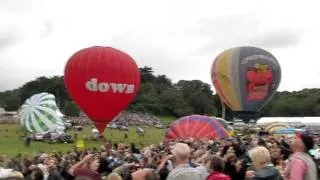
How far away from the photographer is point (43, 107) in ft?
128

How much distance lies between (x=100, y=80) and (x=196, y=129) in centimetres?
444

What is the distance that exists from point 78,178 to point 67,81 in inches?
907

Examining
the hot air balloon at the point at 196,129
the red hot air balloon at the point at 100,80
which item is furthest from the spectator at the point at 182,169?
the red hot air balloon at the point at 100,80

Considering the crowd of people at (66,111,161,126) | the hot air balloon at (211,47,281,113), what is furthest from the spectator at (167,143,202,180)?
the crowd of people at (66,111,161,126)

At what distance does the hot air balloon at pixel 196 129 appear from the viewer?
84.5 ft

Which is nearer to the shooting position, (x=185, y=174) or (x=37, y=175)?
(x=185, y=174)

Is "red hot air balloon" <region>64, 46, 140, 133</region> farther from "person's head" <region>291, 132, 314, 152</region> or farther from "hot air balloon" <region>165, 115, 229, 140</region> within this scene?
"person's head" <region>291, 132, 314, 152</region>

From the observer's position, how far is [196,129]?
85.4ft

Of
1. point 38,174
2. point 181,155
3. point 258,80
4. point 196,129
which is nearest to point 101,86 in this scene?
point 196,129

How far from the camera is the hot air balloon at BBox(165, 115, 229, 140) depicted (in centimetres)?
2577

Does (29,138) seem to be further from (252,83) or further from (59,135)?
(252,83)

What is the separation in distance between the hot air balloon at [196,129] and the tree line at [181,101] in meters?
57.1

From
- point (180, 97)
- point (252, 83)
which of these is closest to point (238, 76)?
point (252, 83)

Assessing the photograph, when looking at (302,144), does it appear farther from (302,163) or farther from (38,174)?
(38,174)
